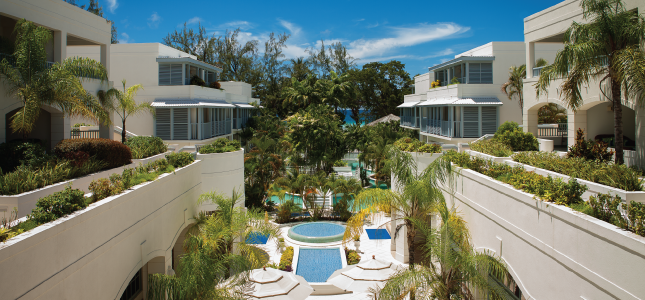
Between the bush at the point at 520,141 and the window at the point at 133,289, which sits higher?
the bush at the point at 520,141

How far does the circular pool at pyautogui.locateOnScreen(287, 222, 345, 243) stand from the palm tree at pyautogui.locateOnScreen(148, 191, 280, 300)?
6.90 meters

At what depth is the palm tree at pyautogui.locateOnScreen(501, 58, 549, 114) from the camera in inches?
1032

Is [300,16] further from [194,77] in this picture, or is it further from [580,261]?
[580,261]

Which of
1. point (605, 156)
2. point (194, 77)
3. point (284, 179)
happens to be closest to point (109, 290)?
point (605, 156)

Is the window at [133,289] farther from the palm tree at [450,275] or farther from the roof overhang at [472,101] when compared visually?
the roof overhang at [472,101]

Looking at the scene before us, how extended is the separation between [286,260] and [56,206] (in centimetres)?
1191

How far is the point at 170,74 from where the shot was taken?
90.4 ft

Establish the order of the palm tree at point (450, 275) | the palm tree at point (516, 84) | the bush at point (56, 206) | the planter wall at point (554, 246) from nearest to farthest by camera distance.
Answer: the planter wall at point (554, 246) < the bush at point (56, 206) < the palm tree at point (450, 275) < the palm tree at point (516, 84)

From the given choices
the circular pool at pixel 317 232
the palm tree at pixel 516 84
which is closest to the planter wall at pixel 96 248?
the circular pool at pixel 317 232

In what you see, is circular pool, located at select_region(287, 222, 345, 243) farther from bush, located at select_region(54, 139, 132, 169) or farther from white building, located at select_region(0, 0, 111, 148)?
white building, located at select_region(0, 0, 111, 148)

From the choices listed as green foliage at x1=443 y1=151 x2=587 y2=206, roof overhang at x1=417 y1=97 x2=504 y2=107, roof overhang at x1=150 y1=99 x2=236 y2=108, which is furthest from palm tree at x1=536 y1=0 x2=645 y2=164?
roof overhang at x1=150 y1=99 x2=236 y2=108

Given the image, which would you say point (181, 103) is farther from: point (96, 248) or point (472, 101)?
point (96, 248)

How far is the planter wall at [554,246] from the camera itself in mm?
5578

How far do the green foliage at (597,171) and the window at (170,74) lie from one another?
22.8 meters
